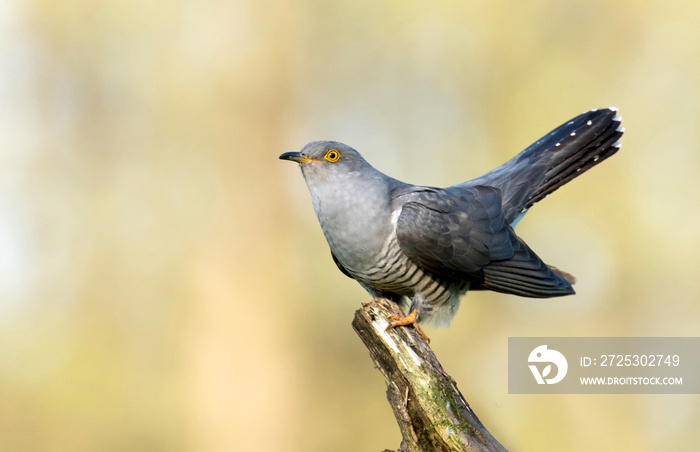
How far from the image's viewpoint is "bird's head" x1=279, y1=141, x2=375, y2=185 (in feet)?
11.9

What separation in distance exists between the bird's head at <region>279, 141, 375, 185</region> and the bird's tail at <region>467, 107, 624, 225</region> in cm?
127

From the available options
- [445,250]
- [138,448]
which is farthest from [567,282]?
[138,448]

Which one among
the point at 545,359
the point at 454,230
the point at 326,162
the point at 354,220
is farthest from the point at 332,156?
the point at 545,359

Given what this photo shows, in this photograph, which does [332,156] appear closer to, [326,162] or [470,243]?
[326,162]

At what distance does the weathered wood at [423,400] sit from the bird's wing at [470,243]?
2.15 ft

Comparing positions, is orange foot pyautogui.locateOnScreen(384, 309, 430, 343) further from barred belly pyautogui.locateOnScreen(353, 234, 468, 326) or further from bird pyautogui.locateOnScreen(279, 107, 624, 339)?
barred belly pyautogui.locateOnScreen(353, 234, 468, 326)

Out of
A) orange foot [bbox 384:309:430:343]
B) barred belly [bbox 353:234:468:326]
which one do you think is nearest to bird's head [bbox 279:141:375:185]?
barred belly [bbox 353:234:468:326]

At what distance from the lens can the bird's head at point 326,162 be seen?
11.9 feet

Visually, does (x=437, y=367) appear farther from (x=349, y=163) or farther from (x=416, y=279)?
(x=349, y=163)

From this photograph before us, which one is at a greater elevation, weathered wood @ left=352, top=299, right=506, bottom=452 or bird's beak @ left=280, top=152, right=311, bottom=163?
bird's beak @ left=280, top=152, right=311, bottom=163

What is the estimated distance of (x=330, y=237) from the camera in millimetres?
3625

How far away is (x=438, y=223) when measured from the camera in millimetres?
3691

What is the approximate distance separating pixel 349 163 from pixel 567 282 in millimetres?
1642

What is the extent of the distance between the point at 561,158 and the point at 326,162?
5.90 ft
